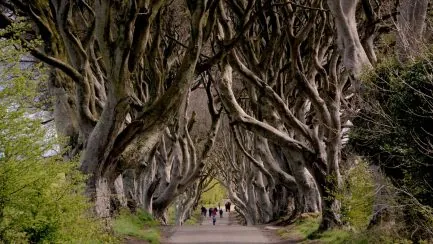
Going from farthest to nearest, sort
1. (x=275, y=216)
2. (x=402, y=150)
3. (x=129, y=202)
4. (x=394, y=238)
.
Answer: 1. (x=275, y=216)
2. (x=129, y=202)
3. (x=394, y=238)
4. (x=402, y=150)

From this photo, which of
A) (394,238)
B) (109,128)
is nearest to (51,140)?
(109,128)

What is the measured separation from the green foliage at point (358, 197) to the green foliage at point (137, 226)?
203 inches

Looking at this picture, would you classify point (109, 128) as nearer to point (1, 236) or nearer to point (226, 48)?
point (226, 48)

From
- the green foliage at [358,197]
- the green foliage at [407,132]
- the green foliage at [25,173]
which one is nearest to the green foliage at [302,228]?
the green foliage at [358,197]

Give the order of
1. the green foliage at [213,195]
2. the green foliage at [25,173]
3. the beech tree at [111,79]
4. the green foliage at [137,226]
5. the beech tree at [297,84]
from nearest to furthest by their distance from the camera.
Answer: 1. the green foliage at [25,173]
2. the beech tree at [111,79]
3. the beech tree at [297,84]
4. the green foliage at [137,226]
5. the green foliage at [213,195]

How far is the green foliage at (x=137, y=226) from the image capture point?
46.8ft

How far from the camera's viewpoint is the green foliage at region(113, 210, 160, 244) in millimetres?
14250

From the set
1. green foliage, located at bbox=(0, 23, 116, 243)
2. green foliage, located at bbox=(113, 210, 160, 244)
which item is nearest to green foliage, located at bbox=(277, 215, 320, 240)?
green foliage, located at bbox=(113, 210, 160, 244)

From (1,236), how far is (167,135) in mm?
16188

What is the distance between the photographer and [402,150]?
845 cm

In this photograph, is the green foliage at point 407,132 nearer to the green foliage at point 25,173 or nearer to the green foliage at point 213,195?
the green foliage at point 25,173

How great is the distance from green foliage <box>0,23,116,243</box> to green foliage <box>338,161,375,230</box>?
252 inches

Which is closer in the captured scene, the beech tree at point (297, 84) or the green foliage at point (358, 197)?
the green foliage at point (358, 197)

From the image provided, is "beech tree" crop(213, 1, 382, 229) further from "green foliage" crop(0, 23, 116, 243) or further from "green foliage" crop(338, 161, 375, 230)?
"green foliage" crop(0, 23, 116, 243)
